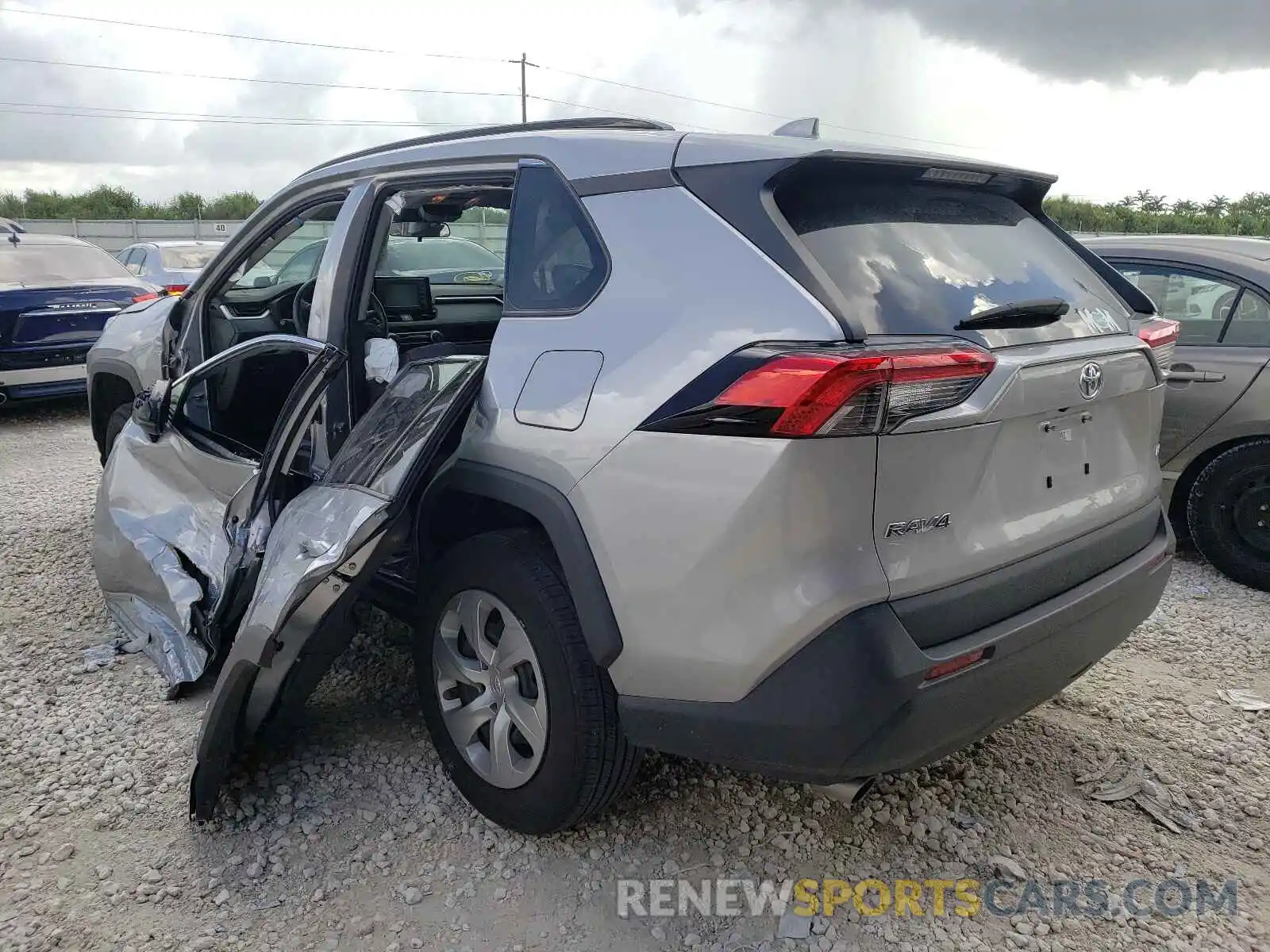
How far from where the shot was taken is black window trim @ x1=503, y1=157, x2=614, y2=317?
2.34m

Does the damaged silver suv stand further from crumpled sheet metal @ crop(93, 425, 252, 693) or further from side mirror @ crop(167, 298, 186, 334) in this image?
side mirror @ crop(167, 298, 186, 334)

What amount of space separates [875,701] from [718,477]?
0.55 metres

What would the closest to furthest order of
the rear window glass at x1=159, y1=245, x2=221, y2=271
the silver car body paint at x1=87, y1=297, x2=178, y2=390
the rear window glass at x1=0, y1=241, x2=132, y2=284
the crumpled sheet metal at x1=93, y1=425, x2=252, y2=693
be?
the crumpled sheet metal at x1=93, y1=425, x2=252, y2=693 → the silver car body paint at x1=87, y1=297, x2=178, y2=390 → the rear window glass at x1=0, y1=241, x2=132, y2=284 → the rear window glass at x1=159, y1=245, x2=221, y2=271

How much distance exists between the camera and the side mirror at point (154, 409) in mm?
3764

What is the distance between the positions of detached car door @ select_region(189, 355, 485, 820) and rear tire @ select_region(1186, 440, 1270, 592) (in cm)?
374

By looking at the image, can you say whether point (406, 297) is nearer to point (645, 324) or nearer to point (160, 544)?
point (160, 544)

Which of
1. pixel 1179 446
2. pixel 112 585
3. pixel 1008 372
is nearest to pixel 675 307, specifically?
pixel 1008 372

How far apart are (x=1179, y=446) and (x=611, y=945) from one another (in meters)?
3.72

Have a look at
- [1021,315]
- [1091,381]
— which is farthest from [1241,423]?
[1021,315]

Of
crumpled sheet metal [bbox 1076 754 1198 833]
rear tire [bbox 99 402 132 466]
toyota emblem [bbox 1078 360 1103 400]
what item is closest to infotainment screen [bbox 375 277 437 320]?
rear tire [bbox 99 402 132 466]

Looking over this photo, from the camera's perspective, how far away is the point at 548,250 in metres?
2.54

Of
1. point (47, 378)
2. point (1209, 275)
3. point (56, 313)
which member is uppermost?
point (1209, 275)

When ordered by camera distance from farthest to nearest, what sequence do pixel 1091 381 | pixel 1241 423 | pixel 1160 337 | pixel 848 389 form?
1. pixel 1241 423
2. pixel 1160 337
3. pixel 1091 381
4. pixel 848 389

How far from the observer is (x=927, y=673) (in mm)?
1955
